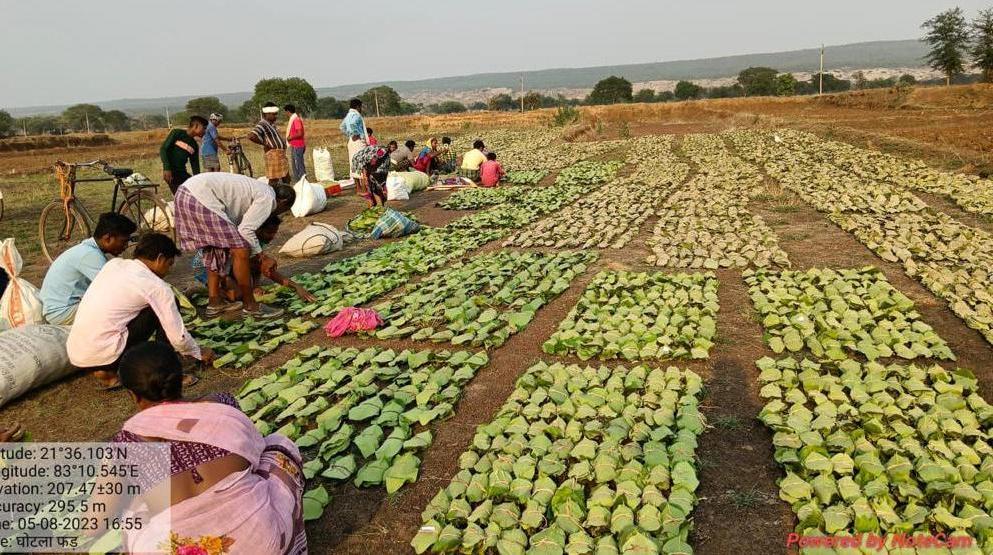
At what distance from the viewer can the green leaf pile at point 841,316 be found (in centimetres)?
504

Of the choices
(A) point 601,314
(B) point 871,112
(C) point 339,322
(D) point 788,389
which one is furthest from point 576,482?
(B) point 871,112

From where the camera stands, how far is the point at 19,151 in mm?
33469

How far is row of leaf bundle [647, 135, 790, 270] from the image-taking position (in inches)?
307

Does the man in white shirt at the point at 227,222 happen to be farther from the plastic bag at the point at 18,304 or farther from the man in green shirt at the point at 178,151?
the man in green shirt at the point at 178,151

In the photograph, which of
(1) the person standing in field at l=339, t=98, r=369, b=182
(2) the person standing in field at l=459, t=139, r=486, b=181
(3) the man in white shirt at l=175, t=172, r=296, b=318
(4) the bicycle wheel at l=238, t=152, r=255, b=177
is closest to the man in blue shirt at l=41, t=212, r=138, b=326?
(3) the man in white shirt at l=175, t=172, r=296, b=318

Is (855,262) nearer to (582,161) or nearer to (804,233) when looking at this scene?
(804,233)

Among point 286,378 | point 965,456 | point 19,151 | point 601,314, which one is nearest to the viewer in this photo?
point 965,456

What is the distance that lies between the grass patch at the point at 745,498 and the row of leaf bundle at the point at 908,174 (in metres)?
8.41

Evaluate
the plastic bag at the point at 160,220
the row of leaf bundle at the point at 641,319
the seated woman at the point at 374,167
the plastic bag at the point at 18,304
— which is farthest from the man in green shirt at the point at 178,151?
the row of leaf bundle at the point at 641,319

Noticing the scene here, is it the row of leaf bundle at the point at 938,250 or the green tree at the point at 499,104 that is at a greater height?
the green tree at the point at 499,104

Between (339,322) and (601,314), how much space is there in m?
2.72

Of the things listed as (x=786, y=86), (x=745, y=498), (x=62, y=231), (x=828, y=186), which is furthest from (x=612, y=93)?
(x=745, y=498)

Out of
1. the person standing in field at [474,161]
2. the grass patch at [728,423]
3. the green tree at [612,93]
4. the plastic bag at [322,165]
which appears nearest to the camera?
the grass patch at [728,423]

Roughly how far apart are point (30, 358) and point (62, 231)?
5.93 meters
